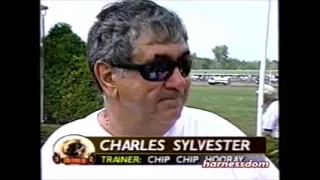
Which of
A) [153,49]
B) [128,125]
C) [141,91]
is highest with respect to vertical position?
[153,49]

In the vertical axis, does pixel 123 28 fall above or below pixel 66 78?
above

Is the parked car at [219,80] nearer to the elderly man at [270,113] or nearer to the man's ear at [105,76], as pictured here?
the elderly man at [270,113]

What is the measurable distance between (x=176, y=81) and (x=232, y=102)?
22 centimetres

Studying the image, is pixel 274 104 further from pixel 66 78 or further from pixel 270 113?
pixel 66 78

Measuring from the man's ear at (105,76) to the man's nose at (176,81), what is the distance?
21cm

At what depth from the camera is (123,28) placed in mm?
1754

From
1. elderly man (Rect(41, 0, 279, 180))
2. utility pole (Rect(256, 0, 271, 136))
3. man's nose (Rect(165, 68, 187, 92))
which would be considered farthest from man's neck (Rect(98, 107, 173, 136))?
utility pole (Rect(256, 0, 271, 136))

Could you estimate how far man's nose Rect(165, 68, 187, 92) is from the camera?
1.78 m

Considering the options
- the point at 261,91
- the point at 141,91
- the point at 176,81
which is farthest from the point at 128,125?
the point at 261,91

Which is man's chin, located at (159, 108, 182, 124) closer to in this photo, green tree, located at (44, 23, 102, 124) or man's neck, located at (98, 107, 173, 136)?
man's neck, located at (98, 107, 173, 136)

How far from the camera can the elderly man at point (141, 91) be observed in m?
1.76

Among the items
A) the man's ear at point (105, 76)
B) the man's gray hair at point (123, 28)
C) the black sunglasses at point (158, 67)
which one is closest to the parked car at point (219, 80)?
the black sunglasses at point (158, 67)
